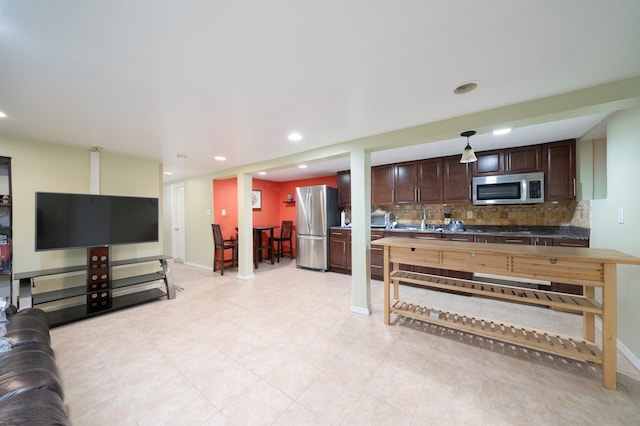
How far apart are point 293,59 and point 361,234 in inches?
78.3

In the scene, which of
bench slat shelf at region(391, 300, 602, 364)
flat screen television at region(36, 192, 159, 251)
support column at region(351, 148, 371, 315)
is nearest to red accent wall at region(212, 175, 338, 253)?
flat screen television at region(36, 192, 159, 251)

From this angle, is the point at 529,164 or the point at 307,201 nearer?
the point at 529,164

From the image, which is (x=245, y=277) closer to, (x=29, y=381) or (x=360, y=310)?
(x=360, y=310)

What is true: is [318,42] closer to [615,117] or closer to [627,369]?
[615,117]

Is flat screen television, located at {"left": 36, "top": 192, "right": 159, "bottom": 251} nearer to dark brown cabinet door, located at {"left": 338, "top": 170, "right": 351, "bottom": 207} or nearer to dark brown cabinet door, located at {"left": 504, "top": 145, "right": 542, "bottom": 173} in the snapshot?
dark brown cabinet door, located at {"left": 338, "top": 170, "right": 351, "bottom": 207}

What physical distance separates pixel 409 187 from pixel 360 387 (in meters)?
3.43

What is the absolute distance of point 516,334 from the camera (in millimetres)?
2043

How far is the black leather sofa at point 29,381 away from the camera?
39.1 inches

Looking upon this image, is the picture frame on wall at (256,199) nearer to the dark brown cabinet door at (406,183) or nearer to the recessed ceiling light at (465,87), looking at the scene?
the dark brown cabinet door at (406,183)

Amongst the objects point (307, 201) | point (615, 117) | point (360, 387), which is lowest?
point (360, 387)

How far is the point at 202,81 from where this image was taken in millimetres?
1639

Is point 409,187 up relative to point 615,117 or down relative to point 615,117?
down

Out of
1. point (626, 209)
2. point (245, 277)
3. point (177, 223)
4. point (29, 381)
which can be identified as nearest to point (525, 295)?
point (626, 209)

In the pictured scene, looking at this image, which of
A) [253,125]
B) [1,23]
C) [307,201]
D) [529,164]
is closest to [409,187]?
[529,164]
